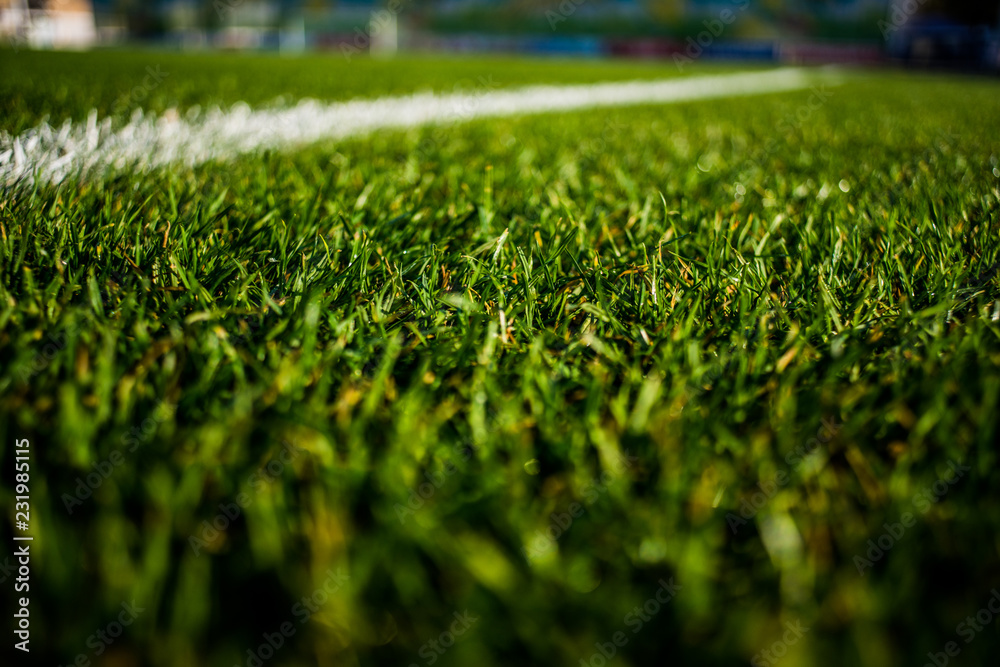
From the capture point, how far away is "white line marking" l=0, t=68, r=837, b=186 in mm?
2167

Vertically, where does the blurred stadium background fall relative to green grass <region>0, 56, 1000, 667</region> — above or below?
above

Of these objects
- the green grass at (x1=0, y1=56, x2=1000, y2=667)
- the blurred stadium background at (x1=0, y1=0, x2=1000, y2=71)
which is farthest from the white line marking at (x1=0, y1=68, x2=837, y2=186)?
the blurred stadium background at (x1=0, y1=0, x2=1000, y2=71)

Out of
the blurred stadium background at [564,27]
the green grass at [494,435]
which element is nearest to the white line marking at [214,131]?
the green grass at [494,435]

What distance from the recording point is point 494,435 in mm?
865

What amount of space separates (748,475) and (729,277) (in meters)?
0.62

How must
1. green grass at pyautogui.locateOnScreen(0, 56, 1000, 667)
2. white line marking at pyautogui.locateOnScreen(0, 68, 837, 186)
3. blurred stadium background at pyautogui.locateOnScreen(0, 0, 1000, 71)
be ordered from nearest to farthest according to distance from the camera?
green grass at pyautogui.locateOnScreen(0, 56, 1000, 667)
white line marking at pyautogui.locateOnScreen(0, 68, 837, 186)
blurred stadium background at pyautogui.locateOnScreen(0, 0, 1000, 71)

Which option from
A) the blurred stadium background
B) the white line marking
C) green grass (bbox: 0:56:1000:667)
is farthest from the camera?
the blurred stadium background

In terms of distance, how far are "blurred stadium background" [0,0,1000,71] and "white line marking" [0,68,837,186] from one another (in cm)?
3185

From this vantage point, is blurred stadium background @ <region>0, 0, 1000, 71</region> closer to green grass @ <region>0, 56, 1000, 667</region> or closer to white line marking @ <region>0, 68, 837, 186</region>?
white line marking @ <region>0, 68, 837, 186</region>

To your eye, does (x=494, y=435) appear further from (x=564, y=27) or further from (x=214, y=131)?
(x=564, y=27)

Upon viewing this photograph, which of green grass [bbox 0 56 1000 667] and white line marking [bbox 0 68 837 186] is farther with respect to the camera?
white line marking [bbox 0 68 837 186]

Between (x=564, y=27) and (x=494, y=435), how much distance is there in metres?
47.8

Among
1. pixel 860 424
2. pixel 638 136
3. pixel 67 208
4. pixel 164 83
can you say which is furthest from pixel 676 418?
pixel 164 83

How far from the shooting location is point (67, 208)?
5.17 feet
